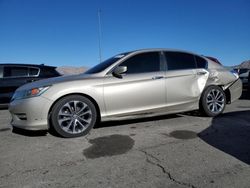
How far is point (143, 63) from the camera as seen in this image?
5.18 metres

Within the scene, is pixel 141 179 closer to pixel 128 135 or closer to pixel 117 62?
pixel 128 135

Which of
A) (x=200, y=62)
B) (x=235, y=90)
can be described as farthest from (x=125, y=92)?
(x=235, y=90)

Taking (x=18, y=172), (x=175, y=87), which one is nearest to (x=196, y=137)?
(x=175, y=87)

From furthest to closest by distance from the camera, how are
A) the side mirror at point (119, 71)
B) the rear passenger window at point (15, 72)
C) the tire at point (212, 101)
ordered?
the rear passenger window at point (15, 72), the tire at point (212, 101), the side mirror at point (119, 71)

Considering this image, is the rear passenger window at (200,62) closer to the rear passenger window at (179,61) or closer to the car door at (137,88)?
the rear passenger window at (179,61)

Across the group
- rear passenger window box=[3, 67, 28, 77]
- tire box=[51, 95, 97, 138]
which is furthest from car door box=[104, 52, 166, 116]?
rear passenger window box=[3, 67, 28, 77]

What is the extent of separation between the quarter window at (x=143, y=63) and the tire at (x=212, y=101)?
128cm

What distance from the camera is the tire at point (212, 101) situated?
18.5 feet

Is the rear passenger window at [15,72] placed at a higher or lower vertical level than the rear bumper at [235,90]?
higher

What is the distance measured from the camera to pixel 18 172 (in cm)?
300

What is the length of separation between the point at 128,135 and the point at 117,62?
143 cm

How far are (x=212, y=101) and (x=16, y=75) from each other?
19.4 feet

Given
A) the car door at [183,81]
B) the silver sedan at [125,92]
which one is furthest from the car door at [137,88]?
the car door at [183,81]

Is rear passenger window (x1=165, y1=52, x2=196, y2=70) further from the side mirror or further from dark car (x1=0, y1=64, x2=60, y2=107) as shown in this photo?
dark car (x1=0, y1=64, x2=60, y2=107)
